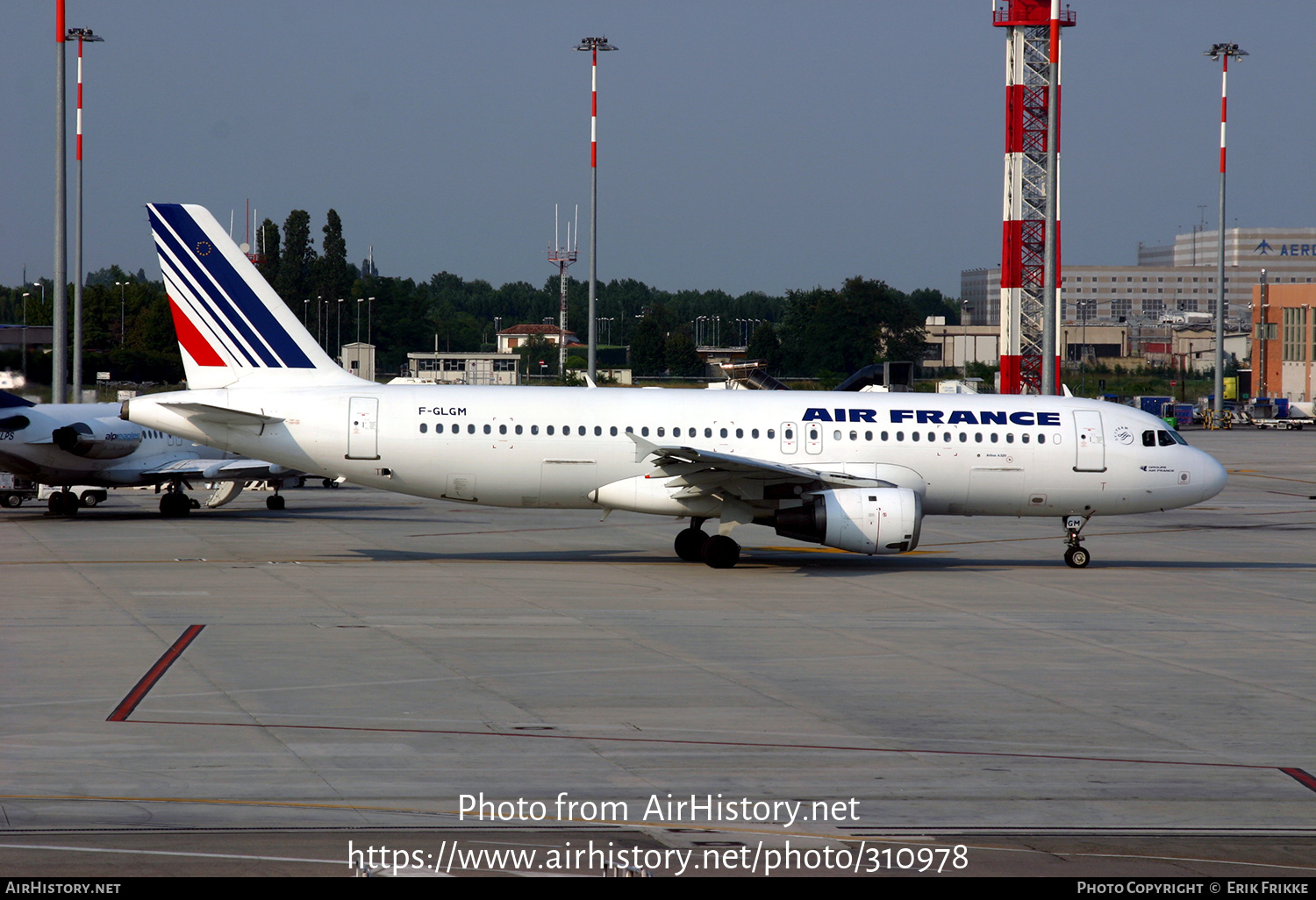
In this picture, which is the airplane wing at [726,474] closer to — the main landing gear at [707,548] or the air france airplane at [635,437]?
the air france airplane at [635,437]

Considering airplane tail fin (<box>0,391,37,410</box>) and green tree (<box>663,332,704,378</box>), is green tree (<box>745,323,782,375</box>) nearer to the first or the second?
green tree (<box>663,332,704,378</box>)

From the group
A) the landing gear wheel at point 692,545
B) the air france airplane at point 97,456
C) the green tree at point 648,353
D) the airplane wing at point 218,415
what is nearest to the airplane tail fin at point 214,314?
the airplane wing at point 218,415

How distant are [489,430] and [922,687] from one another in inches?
505

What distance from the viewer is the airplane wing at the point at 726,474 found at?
23531mm

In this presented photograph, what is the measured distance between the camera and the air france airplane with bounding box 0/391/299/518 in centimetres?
3275

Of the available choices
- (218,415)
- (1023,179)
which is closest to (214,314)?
(218,415)

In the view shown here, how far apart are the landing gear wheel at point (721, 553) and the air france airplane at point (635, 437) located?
A: 35 mm

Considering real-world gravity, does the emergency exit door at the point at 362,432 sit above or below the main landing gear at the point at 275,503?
above

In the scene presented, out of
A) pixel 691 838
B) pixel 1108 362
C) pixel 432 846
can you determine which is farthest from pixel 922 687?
pixel 1108 362

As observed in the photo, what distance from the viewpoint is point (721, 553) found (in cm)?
2512

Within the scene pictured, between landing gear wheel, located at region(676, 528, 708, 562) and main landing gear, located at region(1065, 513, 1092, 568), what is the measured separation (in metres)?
7.59

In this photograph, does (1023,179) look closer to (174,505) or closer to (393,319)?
(174,505)

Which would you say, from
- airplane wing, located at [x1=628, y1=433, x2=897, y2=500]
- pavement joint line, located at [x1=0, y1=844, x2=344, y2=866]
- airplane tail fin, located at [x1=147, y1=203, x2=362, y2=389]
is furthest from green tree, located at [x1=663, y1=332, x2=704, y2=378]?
pavement joint line, located at [x1=0, y1=844, x2=344, y2=866]
